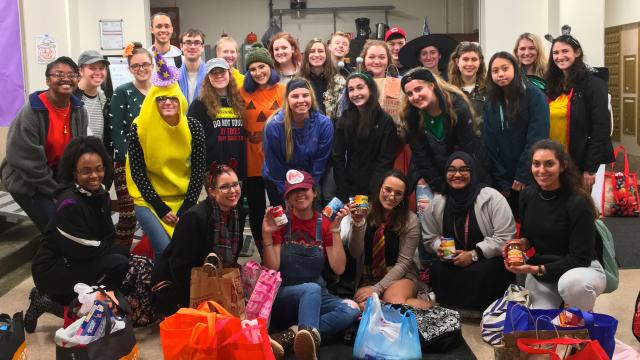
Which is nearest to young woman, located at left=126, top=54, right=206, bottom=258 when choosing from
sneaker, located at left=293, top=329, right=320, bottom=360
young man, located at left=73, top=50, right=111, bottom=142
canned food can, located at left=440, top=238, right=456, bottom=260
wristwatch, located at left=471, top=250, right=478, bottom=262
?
young man, located at left=73, top=50, right=111, bottom=142

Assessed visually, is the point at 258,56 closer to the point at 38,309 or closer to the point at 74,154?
the point at 74,154

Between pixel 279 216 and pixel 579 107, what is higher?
pixel 579 107

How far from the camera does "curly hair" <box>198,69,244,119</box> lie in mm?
4555

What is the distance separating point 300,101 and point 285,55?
87 cm

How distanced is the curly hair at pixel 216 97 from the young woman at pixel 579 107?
2.08m

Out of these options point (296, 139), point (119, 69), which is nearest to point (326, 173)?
point (296, 139)

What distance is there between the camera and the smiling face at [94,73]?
4.96 m

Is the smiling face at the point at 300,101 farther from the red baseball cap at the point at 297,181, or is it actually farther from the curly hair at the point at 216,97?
the red baseball cap at the point at 297,181

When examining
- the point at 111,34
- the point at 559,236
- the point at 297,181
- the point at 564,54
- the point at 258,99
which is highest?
the point at 111,34

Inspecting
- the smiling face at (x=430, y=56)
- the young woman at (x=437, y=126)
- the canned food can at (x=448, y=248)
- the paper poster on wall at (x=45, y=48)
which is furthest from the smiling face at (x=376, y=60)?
the paper poster on wall at (x=45, y=48)

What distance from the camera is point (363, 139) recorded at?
4.43 meters

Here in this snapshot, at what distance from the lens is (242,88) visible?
479 cm

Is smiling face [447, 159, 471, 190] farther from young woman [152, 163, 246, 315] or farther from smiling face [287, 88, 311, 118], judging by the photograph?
young woman [152, 163, 246, 315]

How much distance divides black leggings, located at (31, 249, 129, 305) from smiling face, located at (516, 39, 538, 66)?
123 inches
